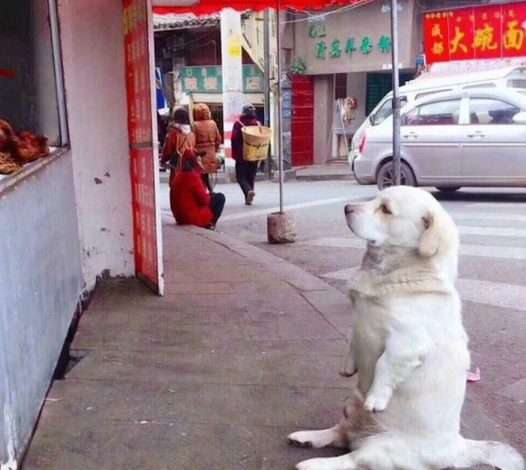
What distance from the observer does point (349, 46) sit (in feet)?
61.9

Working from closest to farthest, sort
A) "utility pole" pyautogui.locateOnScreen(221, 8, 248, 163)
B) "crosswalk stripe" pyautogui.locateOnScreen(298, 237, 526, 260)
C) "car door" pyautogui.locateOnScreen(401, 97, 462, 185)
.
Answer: "crosswalk stripe" pyautogui.locateOnScreen(298, 237, 526, 260) < "car door" pyautogui.locateOnScreen(401, 97, 462, 185) < "utility pole" pyautogui.locateOnScreen(221, 8, 248, 163)

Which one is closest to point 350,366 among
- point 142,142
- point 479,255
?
point 142,142

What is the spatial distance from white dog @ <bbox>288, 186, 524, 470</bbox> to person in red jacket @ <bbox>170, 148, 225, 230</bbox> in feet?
18.9

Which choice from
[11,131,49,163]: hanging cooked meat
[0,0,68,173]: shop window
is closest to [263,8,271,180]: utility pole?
[0,0,68,173]: shop window

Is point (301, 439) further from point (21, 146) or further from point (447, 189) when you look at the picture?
point (447, 189)

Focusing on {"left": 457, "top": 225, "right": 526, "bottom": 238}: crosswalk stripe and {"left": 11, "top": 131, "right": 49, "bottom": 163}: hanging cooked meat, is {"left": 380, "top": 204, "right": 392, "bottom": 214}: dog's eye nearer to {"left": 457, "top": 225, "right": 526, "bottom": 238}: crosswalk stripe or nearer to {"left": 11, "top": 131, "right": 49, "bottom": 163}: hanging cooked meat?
{"left": 11, "top": 131, "right": 49, "bottom": 163}: hanging cooked meat

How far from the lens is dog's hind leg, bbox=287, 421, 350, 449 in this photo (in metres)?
2.87

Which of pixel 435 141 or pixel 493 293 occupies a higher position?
pixel 435 141

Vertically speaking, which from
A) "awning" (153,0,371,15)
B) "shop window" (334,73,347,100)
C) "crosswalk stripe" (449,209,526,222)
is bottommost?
"crosswalk stripe" (449,209,526,222)

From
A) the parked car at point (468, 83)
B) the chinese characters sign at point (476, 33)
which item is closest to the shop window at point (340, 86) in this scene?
the chinese characters sign at point (476, 33)

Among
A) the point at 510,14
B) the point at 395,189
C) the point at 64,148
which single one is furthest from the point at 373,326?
the point at 510,14

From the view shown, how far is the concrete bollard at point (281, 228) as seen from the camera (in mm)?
8320

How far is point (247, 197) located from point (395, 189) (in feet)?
31.1

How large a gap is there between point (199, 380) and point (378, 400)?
134 centimetres
